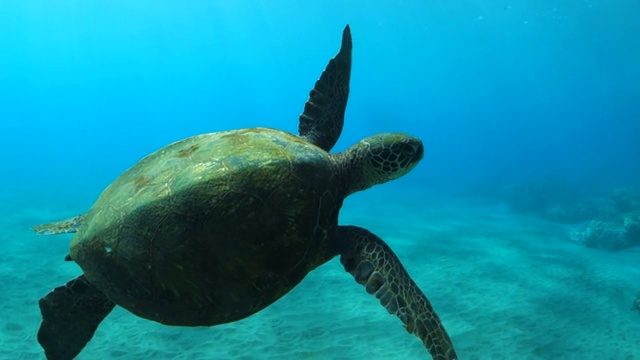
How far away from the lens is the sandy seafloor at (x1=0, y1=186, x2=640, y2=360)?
6.79 m

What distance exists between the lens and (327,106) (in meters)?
4.93

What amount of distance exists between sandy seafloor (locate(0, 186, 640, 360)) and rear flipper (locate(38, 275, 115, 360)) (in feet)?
9.28

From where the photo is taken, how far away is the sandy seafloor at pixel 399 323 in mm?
6789

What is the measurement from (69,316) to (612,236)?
62.2 feet

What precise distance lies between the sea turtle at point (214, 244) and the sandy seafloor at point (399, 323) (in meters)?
3.42

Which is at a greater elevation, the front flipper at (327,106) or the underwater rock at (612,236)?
the underwater rock at (612,236)

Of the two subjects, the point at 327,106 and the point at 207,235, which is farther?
the point at 327,106

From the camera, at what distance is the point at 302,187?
3385 millimetres

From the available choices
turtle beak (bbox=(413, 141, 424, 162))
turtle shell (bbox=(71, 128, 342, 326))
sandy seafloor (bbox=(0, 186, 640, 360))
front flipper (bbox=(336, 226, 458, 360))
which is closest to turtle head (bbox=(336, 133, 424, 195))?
turtle beak (bbox=(413, 141, 424, 162))

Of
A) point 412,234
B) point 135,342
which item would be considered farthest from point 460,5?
point 135,342

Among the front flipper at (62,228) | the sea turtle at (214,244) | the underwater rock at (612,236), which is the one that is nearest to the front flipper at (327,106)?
the sea turtle at (214,244)

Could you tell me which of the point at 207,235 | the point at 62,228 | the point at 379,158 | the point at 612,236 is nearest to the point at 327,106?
the point at 379,158

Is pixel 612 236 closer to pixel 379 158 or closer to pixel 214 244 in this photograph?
pixel 379 158

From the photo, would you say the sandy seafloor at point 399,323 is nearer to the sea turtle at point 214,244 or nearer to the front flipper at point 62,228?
the front flipper at point 62,228
